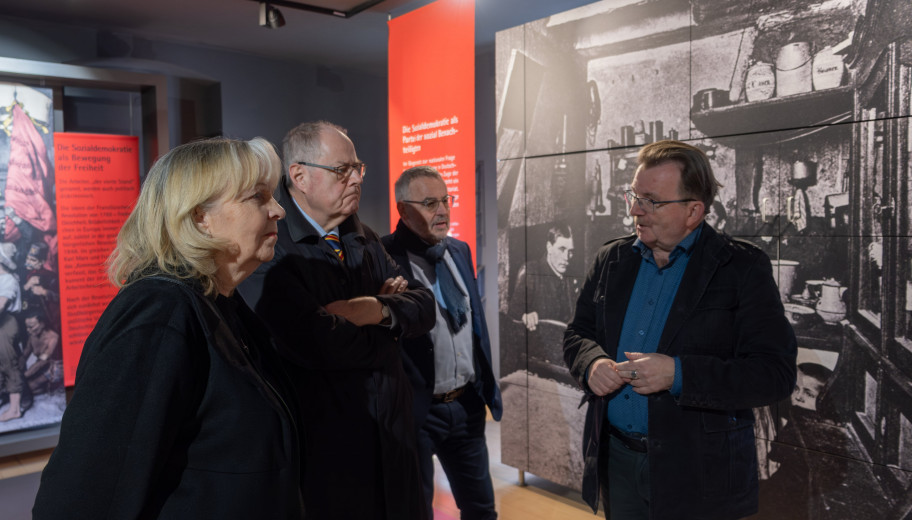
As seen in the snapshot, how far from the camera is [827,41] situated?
264 cm

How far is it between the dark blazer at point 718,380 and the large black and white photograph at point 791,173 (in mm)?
1047

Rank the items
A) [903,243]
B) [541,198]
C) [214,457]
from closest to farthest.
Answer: [214,457] < [903,243] < [541,198]

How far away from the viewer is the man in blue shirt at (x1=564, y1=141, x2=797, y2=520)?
1786 mm

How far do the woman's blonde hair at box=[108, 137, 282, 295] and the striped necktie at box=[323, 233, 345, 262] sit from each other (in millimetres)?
896

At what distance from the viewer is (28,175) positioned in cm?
500

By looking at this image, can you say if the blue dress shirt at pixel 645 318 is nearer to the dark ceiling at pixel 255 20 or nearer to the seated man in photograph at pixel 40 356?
the dark ceiling at pixel 255 20

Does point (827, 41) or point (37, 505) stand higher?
point (827, 41)

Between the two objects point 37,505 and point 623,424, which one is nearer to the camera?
point 37,505

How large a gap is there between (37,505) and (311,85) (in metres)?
6.51

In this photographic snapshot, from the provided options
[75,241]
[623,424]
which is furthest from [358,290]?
[75,241]

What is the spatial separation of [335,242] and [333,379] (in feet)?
1.61

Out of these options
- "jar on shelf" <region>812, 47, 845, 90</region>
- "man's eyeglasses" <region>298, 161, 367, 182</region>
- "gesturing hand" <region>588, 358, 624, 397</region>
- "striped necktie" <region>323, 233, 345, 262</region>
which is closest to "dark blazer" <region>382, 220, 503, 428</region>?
"striped necktie" <region>323, 233, 345, 262</region>

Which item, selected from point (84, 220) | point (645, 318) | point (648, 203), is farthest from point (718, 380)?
point (84, 220)

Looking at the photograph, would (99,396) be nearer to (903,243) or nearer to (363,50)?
(903,243)
